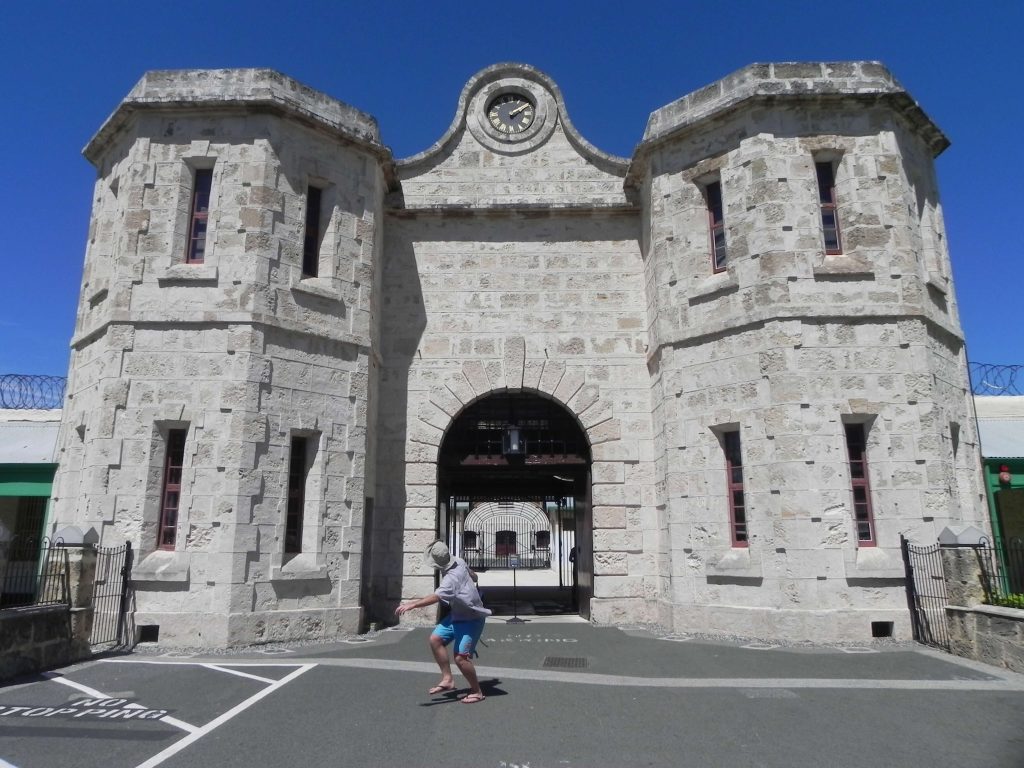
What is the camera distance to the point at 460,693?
6.72 m

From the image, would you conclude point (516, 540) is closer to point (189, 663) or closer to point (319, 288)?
point (319, 288)

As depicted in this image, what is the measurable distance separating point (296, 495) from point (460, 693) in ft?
16.7

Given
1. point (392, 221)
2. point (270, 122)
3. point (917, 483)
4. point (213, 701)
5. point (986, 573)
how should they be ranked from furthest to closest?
point (392, 221) → point (270, 122) → point (917, 483) → point (986, 573) → point (213, 701)

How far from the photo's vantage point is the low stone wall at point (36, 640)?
7379mm

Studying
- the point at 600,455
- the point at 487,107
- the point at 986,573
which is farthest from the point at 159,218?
the point at 986,573

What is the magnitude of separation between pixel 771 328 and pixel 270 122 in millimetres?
8614

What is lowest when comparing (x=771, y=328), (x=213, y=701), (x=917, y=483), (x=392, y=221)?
(x=213, y=701)

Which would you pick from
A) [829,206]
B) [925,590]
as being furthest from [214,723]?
[829,206]

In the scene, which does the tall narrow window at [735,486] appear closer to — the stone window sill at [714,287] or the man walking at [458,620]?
the stone window sill at [714,287]

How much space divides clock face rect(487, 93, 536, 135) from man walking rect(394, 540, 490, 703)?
1033 cm

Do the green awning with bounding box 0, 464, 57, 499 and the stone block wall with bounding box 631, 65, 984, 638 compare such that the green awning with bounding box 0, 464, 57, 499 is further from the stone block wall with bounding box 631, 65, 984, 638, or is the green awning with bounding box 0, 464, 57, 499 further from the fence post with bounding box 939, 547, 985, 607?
the fence post with bounding box 939, 547, 985, 607

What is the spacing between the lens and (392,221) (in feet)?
44.9

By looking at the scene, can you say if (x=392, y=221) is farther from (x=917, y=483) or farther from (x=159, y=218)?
(x=917, y=483)

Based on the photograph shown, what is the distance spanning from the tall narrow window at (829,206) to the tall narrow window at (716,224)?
1548 mm
